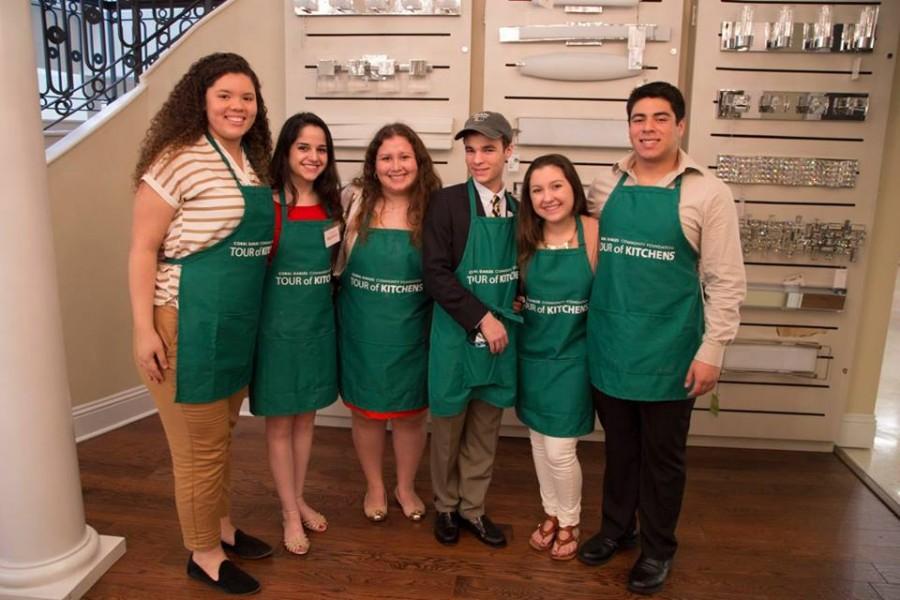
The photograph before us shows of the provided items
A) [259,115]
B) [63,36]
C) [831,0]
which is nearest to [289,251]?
[259,115]

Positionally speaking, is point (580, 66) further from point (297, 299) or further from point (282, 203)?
point (297, 299)

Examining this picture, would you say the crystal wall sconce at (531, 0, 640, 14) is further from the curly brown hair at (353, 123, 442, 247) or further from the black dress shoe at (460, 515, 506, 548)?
the black dress shoe at (460, 515, 506, 548)

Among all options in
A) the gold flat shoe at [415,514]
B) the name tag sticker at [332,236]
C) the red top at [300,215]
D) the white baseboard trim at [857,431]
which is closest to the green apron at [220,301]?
the red top at [300,215]

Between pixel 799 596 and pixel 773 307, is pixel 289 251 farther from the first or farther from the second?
pixel 773 307

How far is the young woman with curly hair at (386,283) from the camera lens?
235 centimetres

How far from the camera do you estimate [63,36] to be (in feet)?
13.8

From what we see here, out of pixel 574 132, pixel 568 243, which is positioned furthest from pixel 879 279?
pixel 568 243

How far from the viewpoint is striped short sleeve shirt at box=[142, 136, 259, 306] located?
1.94 m

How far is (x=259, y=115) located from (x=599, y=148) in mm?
1729

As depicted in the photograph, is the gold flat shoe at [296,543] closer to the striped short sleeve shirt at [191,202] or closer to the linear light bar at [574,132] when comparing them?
the striped short sleeve shirt at [191,202]

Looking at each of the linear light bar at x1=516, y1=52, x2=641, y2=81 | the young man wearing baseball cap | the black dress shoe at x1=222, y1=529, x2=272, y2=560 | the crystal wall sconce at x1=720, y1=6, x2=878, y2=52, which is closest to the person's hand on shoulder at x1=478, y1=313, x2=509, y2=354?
the young man wearing baseball cap

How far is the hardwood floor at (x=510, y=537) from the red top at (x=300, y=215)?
115 cm

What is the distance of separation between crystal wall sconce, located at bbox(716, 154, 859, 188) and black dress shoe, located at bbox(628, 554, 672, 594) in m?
1.84

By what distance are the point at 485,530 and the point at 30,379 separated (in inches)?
64.0
